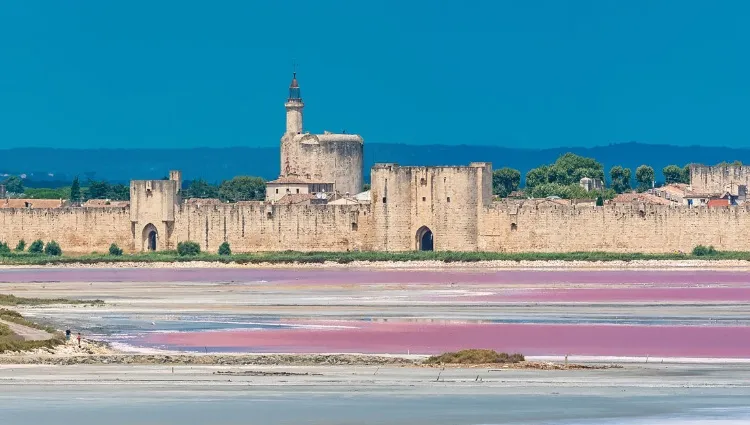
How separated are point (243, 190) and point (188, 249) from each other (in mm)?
28495

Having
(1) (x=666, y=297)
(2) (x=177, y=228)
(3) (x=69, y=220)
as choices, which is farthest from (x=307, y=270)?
(1) (x=666, y=297)

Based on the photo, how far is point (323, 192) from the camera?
3066 inches

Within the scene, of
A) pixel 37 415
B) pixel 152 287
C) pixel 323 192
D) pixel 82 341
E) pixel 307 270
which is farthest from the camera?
pixel 323 192

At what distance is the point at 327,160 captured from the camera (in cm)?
8025

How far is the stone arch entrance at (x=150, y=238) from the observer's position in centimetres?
7112

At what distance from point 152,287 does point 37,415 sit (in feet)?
92.8

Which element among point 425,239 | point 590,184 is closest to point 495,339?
point 425,239

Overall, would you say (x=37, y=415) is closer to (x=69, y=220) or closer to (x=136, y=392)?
(x=136, y=392)

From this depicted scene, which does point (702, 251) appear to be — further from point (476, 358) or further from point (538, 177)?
point (476, 358)

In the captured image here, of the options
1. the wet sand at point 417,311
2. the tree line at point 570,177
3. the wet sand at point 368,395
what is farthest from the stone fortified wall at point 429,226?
the wet sand at point 368,395

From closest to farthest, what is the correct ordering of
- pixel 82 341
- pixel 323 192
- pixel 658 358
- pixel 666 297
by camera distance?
pixel 658 358, pixel 82 341, pixel 666 297, pixel 323 192

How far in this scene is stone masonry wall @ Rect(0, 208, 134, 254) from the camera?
72000mm

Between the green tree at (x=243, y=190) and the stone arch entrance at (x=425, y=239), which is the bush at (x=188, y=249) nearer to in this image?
the stone arch entrance at (x=425, y=239)

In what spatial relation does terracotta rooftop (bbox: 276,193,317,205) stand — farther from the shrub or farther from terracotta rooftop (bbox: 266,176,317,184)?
terracotta rooftop (bbox: 266,176,317,184)
